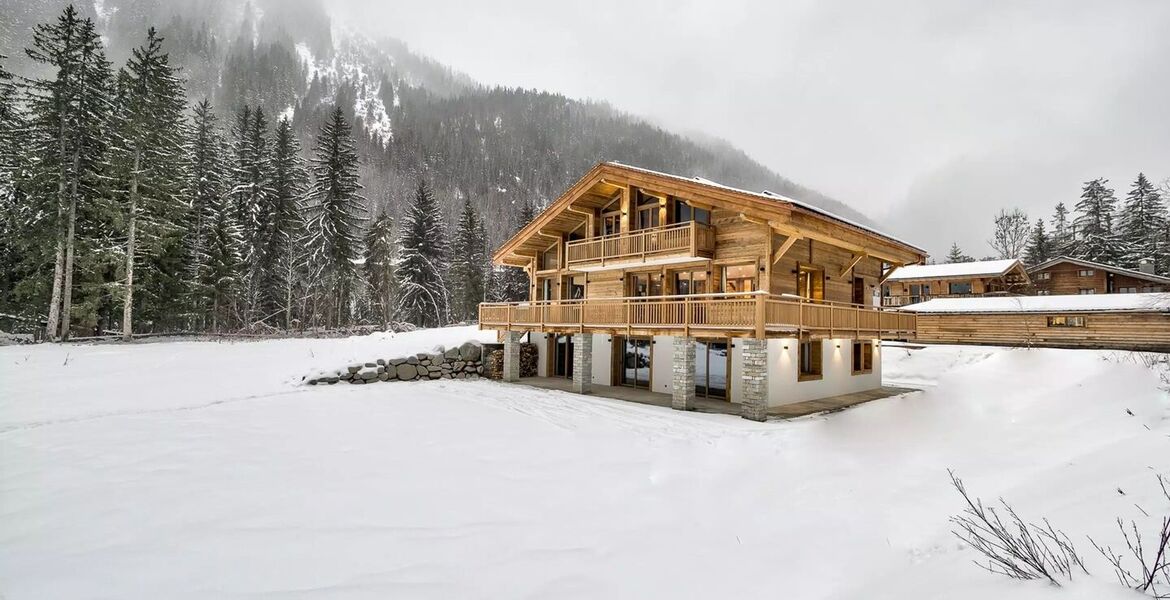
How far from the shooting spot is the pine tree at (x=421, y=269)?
3966 cm

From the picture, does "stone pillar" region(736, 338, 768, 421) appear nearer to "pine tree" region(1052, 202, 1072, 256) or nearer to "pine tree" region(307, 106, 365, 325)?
"pine tree" region(307, 106, 365, 325)

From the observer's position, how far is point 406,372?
19.5 m

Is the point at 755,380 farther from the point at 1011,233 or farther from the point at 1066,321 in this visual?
the point at 1011,233

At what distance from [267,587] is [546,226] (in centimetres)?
1877

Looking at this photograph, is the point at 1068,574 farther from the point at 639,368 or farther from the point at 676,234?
the point at 639,368

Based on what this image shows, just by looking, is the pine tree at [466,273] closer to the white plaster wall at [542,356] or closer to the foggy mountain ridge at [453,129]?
the white plaster wall at [542,356]

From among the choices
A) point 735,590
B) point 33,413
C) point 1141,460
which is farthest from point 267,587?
point 33,413

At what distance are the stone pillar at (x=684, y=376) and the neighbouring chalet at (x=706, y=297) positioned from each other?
5 cm

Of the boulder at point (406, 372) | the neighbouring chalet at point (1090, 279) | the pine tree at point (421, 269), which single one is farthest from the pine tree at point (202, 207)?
the neighbouring chalet at point (1090, 279)

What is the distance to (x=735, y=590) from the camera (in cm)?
506

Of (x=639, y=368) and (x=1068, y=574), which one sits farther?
(x=639, y=368)

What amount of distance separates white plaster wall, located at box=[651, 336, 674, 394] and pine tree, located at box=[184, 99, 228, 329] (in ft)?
90.9

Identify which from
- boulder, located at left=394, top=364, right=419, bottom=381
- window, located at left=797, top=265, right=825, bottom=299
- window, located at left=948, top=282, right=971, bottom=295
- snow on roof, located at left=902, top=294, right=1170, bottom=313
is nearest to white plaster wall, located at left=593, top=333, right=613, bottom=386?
boulder, located at left=394, top=364, right=419, bottom=381

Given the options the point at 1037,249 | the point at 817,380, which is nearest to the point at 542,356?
the point at 817,380
